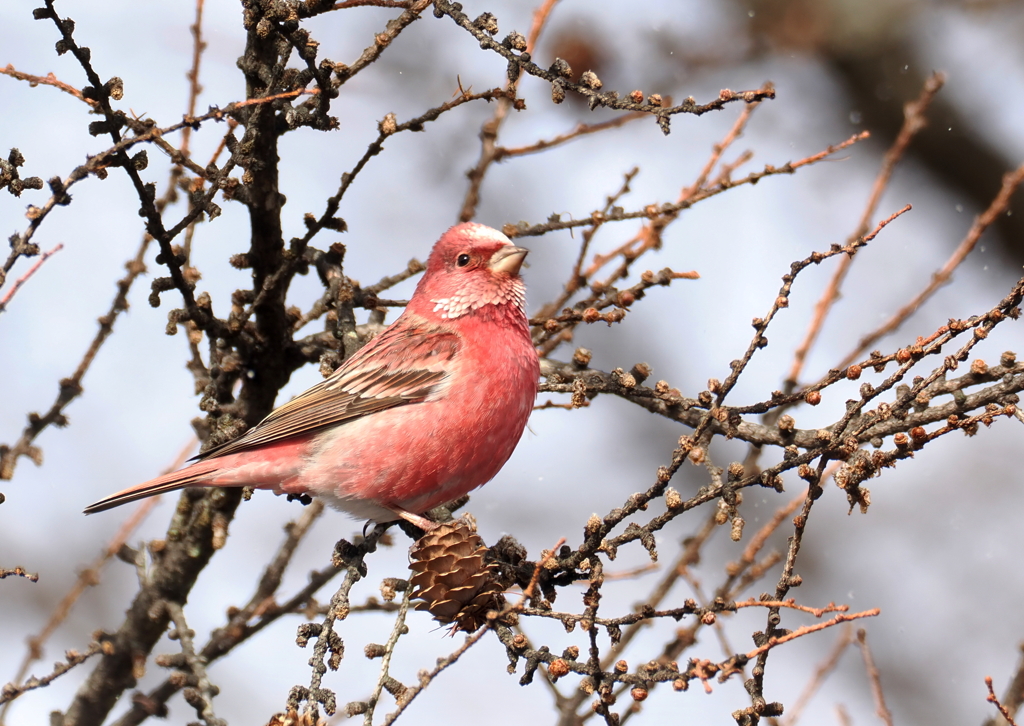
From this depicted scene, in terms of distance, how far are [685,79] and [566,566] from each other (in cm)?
746

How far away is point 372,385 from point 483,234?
36.7 inches

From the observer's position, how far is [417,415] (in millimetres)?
4492

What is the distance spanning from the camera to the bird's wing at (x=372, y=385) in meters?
4.62

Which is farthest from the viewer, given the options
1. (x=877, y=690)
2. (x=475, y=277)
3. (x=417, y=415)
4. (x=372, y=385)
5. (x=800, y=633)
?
(x=475, y=277)

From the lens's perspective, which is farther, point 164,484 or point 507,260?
point 507,260

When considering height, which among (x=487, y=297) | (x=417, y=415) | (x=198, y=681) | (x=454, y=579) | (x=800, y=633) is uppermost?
(x=487, y=297)

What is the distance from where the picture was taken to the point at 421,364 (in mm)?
4727

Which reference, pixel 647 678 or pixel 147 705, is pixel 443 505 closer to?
pixel 147 705

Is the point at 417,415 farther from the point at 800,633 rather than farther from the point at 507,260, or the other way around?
the point at 800,633

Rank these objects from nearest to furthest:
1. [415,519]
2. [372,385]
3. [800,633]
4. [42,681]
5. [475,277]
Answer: [800,633] < [42,681] < [415,519] < [372,385] < [475,277]

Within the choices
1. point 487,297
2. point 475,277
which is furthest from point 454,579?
point 475,277

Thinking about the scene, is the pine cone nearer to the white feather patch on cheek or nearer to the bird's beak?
the white feather patch on cheek

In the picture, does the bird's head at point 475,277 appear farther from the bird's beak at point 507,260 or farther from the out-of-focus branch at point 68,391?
the out-of-focus branch at point 68,391

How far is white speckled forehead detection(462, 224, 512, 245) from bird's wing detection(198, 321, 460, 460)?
0.51 m
